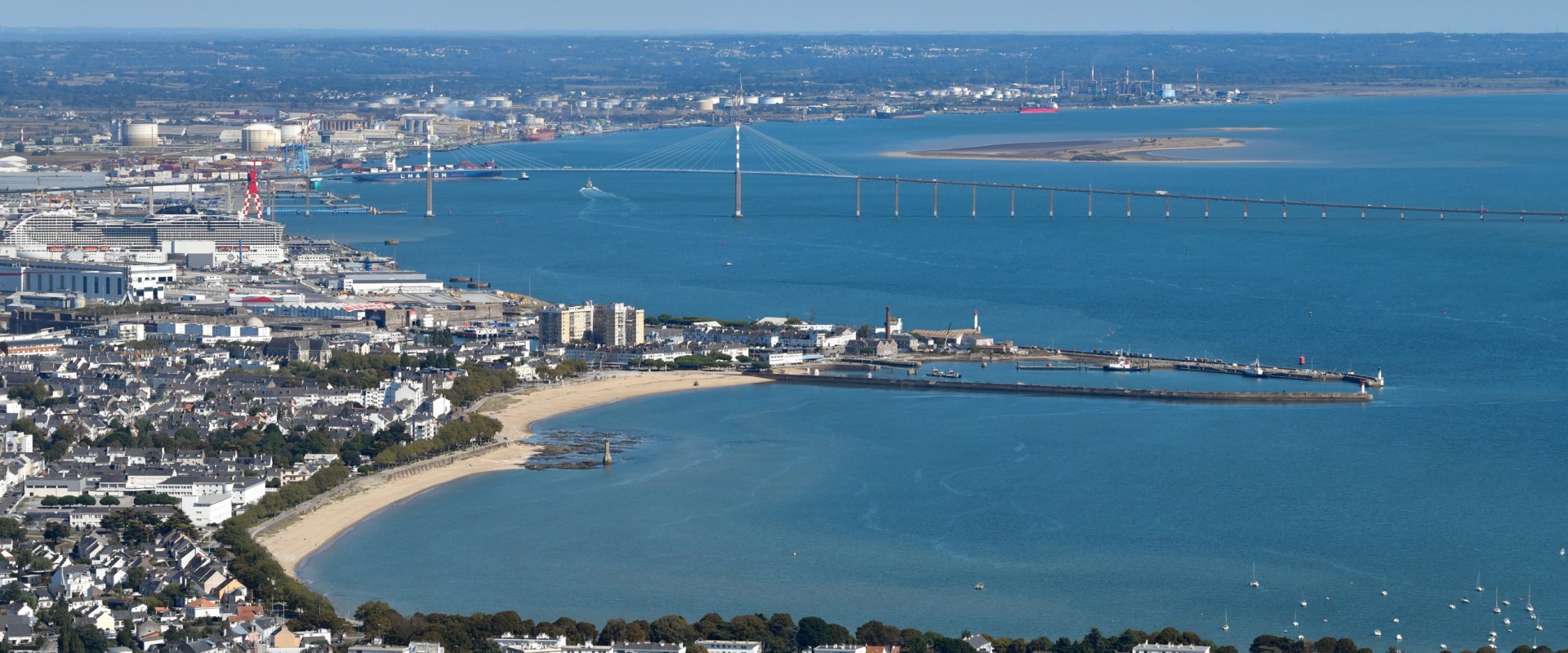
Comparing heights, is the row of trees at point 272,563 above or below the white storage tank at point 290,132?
above

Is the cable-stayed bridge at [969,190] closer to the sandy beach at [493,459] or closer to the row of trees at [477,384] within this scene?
the sandy beach at [493,459]

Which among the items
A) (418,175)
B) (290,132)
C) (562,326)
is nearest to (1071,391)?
(562,326)

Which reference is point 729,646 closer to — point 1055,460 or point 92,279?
point 1055,460

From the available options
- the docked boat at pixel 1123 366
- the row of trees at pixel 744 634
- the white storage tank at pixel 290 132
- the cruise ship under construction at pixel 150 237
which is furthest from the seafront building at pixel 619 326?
the white storage tank at pixel 290 132

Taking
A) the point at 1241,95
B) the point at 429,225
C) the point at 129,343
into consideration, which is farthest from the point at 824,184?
the point at 1241,95

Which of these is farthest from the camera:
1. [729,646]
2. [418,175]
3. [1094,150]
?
[1094,150]

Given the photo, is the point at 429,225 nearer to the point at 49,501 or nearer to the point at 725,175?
the point at 725,175

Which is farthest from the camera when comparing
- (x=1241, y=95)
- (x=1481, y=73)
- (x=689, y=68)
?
(x=689, y=68)
